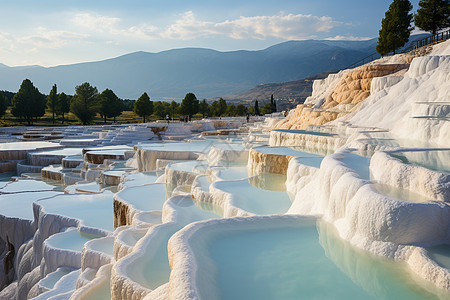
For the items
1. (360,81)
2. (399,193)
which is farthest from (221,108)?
(399,193)

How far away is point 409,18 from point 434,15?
165cm

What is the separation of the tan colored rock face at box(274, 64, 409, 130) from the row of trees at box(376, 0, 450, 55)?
10986 millimetres

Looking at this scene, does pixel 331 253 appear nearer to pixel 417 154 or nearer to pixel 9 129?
pixel 417 154

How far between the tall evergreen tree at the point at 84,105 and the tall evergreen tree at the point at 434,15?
1434 inches

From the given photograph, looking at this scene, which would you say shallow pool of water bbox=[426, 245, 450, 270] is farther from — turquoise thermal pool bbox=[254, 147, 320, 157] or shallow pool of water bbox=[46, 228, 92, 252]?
shallow pool of water bbox=[46, 228, 92, 252]

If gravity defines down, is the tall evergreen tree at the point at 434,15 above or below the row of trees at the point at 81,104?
above

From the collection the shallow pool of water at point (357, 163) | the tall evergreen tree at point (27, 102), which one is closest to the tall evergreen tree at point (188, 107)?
the tall evergreen tree at point (27, 102)

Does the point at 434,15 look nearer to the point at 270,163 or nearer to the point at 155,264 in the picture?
the point at 270,163

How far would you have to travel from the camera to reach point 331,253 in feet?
11.9

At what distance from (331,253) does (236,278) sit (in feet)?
3.51

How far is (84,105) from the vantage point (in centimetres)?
4812

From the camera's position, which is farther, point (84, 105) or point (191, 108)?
point (191, 108)

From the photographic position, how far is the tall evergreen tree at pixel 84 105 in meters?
47.8

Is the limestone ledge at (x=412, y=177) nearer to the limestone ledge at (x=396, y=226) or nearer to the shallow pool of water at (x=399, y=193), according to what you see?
the shallow pool of water at (x=399, y=193)
